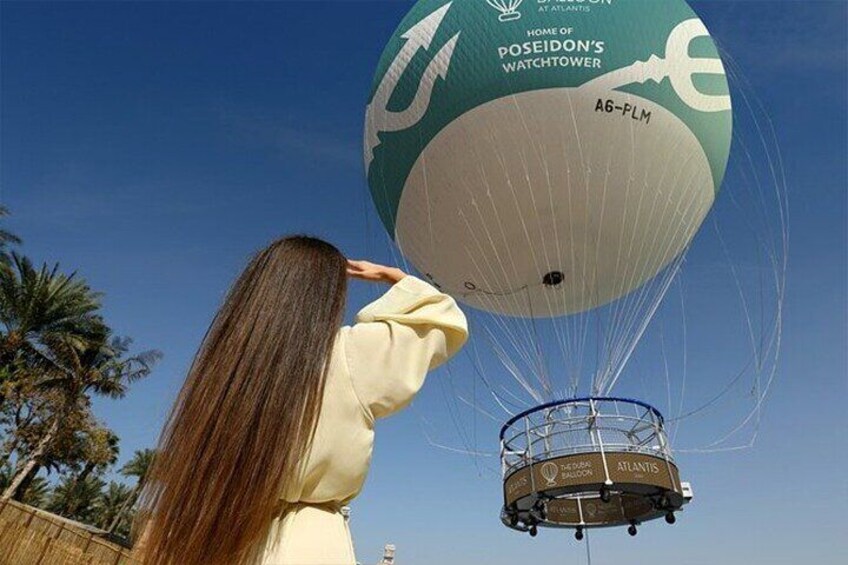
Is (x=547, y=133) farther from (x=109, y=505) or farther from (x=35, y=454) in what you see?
(x=109, y=505)

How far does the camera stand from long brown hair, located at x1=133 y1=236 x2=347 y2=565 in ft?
4.24

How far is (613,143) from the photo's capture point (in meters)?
10.2

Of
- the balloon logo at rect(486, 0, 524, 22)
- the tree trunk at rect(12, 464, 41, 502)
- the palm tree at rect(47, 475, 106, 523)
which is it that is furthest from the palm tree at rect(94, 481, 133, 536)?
the balloon logo at rect(486, 0, 524, 22)

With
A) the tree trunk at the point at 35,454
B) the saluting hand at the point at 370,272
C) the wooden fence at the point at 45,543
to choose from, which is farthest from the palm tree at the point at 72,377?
the saluting hand at the point at 370,272

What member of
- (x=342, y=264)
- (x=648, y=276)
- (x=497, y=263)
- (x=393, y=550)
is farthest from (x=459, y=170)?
(x=393, y=550)

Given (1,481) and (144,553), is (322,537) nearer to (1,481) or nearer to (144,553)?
(144,553)

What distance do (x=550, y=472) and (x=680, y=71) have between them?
7.13m

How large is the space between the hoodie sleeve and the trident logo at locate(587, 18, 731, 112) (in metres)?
9.27

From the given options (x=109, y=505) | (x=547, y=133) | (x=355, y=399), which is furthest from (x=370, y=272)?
(x=109, y=505)

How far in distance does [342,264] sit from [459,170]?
9.10m

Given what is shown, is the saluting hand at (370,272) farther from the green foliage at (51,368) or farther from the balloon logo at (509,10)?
the green foliage at (51,368)

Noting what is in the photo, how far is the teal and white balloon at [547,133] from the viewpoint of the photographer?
988 centimetres

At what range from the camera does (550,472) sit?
824 cm

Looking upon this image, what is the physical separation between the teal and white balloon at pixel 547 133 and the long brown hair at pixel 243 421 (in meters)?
9.12
